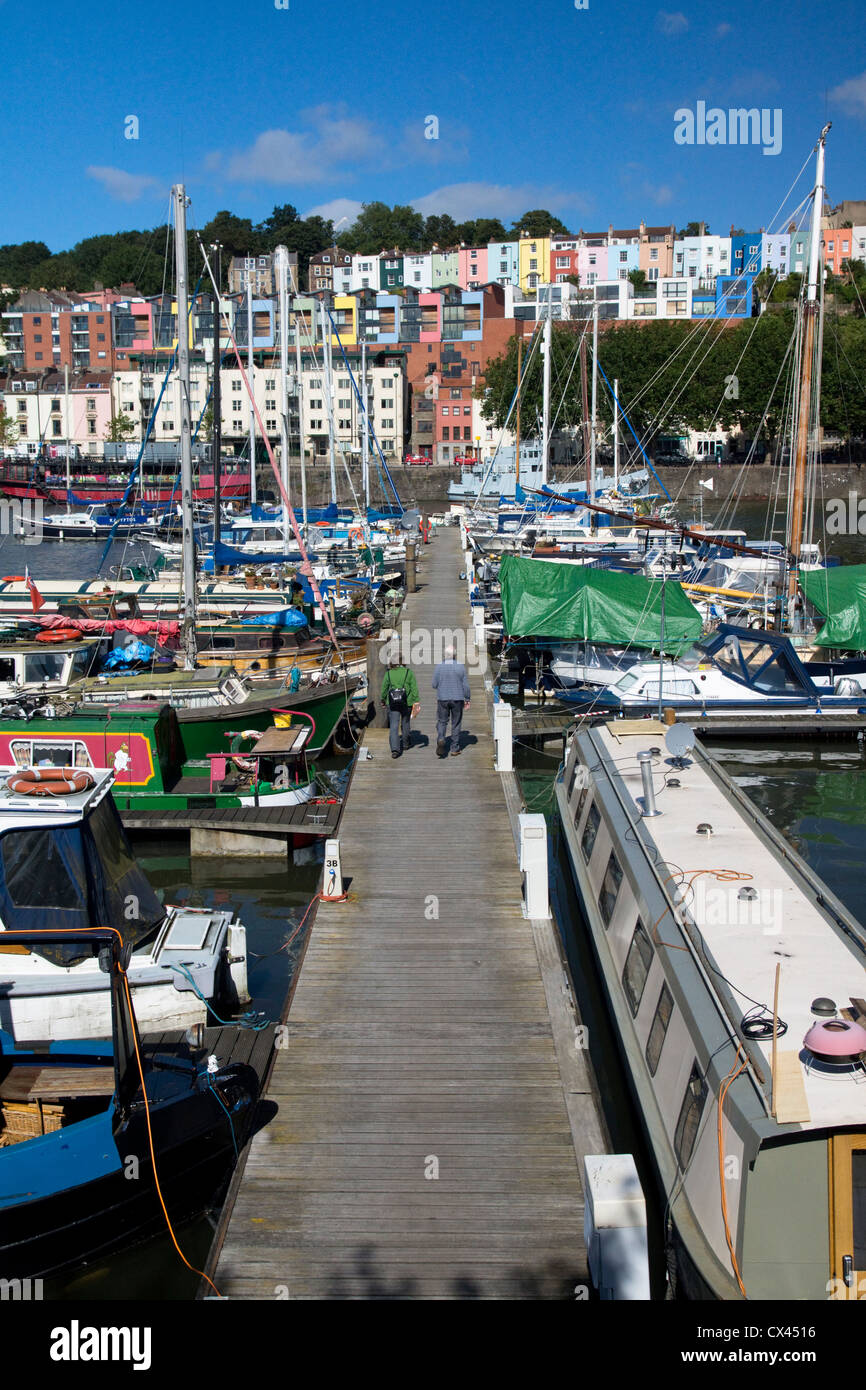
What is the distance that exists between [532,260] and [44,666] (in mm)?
132938

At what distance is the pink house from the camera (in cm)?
14525

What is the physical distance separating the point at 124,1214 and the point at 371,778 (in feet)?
30.8

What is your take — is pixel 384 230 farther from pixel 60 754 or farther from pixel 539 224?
pixel 60 754

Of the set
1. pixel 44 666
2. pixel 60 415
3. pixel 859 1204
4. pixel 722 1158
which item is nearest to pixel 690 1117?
pixel 722 1158

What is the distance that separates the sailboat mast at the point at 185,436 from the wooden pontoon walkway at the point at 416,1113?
468 inches

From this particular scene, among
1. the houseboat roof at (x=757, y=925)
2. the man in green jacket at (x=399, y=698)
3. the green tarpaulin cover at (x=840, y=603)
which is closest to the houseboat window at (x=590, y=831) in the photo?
the houseboat roof at (x=757, y=925)

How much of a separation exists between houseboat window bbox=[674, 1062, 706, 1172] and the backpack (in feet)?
33.7

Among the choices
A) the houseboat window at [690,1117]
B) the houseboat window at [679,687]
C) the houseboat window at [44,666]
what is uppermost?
the houseboat window at [44,666]

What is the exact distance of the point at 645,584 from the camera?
2845 cm

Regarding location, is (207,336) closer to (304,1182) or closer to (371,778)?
(371,778)

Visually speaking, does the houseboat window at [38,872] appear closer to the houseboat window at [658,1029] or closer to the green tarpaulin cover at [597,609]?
the houseboat window at [658,1029]

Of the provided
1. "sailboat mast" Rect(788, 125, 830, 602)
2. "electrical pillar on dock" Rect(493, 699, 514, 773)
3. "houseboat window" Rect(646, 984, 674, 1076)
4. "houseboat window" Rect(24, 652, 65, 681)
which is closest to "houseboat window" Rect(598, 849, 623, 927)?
"houseboat window" Rect(646, 984, 674, 1076)

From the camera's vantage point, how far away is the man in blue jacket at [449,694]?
57.5ft

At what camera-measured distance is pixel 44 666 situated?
917 inches
